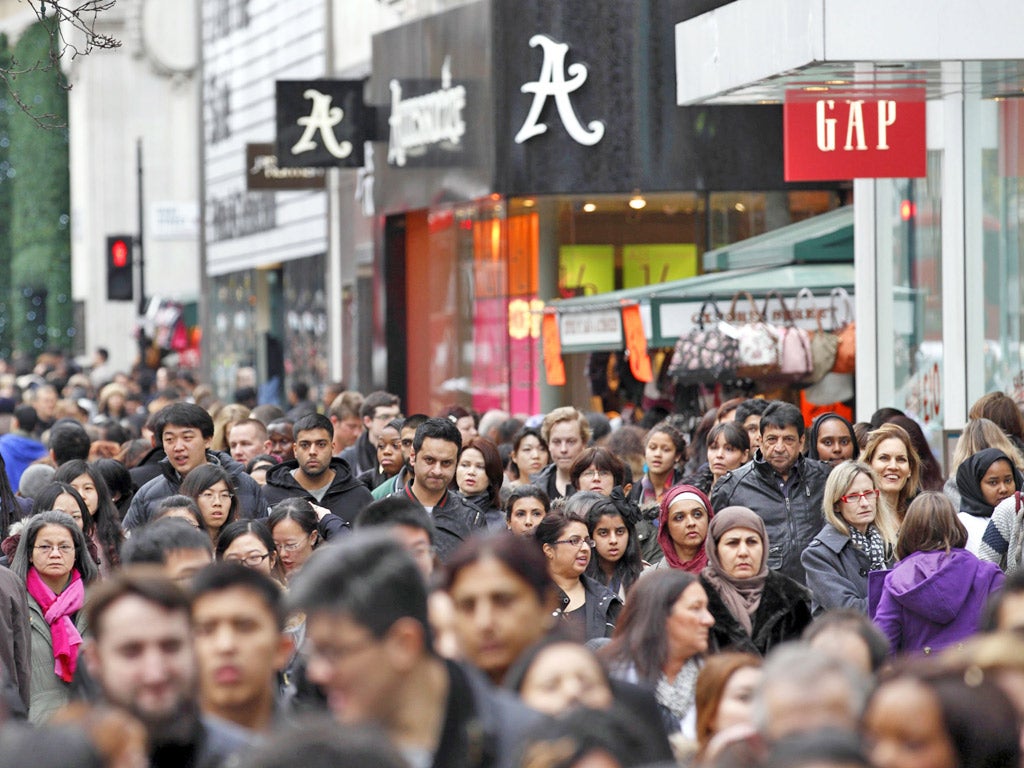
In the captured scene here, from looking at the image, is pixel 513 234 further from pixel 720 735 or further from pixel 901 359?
Result: pixel 720 735

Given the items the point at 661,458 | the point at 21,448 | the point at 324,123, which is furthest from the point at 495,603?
the point at 324,123

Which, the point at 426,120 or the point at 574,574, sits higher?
the point at 426,120

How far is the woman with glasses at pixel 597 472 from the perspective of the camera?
12.6 meters

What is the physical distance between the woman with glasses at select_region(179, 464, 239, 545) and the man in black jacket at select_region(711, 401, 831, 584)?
2.81 m

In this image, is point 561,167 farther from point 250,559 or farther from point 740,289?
point 250,559

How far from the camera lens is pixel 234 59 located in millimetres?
42719

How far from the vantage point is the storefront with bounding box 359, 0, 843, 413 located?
79.2ft

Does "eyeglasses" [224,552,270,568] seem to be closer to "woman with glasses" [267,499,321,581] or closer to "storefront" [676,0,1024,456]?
"woman with glasses" [267,499,321,581]

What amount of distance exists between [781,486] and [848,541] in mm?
1491

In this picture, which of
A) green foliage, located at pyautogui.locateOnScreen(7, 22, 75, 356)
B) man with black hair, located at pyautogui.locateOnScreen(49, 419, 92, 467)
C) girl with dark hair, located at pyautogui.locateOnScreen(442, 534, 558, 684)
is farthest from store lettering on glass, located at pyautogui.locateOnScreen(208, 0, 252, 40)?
girl with dark hair, located at pyautogui.locateOnScreen(442, 534, 558, 684)

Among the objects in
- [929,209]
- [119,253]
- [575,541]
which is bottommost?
[575,541]

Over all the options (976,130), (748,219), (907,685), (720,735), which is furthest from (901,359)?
(907,685)

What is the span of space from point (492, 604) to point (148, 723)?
91 centimetres

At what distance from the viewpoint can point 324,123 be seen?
28375 mm
